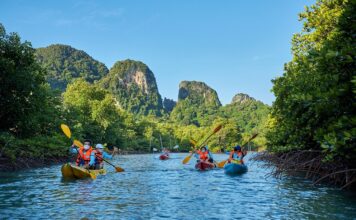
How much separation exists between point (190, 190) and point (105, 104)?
45271 millimetres

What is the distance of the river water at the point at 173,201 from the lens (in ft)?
28.1

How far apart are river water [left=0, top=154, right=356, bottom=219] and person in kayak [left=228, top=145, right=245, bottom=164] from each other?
541 centimetres

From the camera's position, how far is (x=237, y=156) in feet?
67.3

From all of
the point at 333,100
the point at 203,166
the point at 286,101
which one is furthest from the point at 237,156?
the point at 333,100

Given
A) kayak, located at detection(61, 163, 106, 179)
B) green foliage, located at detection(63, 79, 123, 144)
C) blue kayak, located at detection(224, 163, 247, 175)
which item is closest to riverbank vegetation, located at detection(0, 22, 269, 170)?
green foliage, located at detection(63, 79, 123, 144)

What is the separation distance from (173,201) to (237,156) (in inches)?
412

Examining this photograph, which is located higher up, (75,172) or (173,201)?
(75,172)

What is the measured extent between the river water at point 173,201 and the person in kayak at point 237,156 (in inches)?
213

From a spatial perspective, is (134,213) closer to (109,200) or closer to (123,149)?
(109,200)

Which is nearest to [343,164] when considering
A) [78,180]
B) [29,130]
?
[78,180]

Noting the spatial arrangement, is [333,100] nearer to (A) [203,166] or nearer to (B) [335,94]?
(B) [335,94]

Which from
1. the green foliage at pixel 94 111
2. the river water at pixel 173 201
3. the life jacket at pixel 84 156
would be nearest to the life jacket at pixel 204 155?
the life jacket at pixel 84 156

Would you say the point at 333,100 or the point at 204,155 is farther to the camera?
the point at 204,155

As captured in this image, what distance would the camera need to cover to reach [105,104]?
56.7 meters
